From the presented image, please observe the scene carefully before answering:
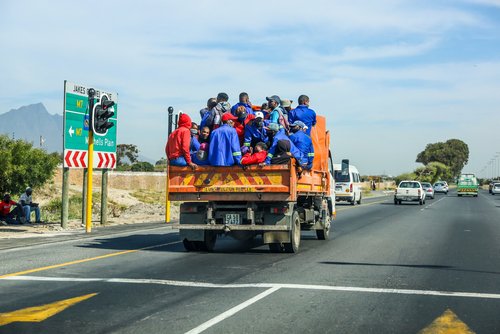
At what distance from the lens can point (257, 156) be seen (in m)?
12.6

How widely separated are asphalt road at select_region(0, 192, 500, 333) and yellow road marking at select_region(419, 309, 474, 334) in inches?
0.5

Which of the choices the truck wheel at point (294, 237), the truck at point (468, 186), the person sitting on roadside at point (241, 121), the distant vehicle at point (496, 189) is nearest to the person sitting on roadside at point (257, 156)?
the person sitting on roadside at point (241, 121)

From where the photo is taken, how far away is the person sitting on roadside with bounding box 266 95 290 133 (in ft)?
44.4

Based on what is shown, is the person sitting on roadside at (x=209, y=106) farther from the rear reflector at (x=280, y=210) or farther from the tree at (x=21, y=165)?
the tree at (x=21, y=165)

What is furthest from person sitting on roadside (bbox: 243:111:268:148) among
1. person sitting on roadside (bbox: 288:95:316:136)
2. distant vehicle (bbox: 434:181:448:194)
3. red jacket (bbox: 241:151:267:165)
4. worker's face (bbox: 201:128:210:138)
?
distant vehicle (bbox: 434:181:448:194)

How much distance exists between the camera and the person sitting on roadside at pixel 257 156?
1260 centimetres

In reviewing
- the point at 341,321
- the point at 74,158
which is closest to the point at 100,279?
the point at 341,321

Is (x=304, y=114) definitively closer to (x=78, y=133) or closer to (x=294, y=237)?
(x=294, y=237)

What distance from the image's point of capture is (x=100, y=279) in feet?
31.4

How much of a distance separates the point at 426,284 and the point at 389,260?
9.46 ft

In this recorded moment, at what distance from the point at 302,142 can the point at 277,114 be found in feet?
2.66

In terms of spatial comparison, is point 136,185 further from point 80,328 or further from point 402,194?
point 80,328

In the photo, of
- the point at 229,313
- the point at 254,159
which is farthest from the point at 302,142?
the point at 229,313

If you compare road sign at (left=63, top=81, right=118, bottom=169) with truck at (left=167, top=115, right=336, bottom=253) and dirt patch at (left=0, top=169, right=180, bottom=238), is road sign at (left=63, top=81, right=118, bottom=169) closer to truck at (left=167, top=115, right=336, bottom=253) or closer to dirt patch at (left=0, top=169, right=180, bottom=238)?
dirt patch at (left=0, top=169, right=180, bottom=238)
